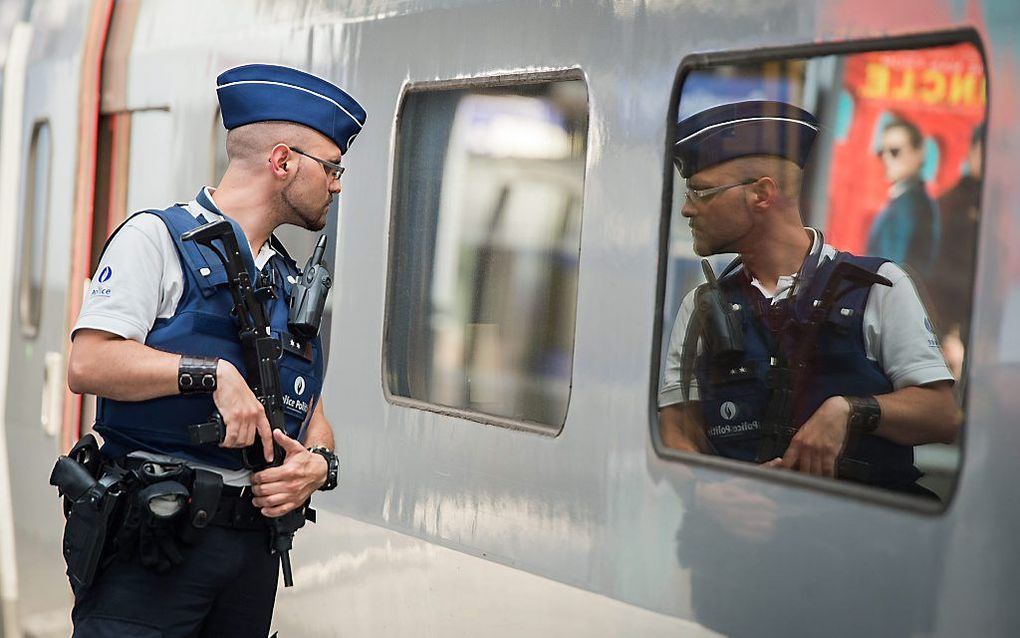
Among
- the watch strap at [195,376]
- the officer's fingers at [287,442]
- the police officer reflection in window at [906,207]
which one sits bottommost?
the officer's fingers at [287,442]

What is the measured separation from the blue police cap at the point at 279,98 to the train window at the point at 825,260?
714 mm

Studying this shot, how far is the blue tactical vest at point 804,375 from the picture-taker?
7.56 feet

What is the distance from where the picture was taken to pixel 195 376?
2.46 meters

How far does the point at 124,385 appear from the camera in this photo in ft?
8.03

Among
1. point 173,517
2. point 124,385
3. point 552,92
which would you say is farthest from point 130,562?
point 552,92

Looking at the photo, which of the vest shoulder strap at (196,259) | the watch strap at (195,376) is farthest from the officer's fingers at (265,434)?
the vest shoulder strap at (196,259)

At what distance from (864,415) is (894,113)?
20.1 inches

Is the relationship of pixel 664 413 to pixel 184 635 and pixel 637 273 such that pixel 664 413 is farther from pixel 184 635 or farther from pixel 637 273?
pixel 184 635

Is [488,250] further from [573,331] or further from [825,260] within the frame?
[825,260]

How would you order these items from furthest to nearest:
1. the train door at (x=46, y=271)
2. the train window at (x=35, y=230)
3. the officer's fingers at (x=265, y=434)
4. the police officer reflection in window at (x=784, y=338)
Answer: the train window at (x=35, y=230) < the train door at (x=46, y=271) < the officer's fingers at (x=265, y=434) < the police officer reflection in window at (x=784, y=338)

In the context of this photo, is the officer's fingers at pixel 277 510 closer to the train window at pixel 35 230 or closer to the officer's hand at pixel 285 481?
the officer's hand at pixel 285 481

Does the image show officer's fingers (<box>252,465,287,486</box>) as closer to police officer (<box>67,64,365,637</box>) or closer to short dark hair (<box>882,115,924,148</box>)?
police officer (<box>67,64,365,637</box>)

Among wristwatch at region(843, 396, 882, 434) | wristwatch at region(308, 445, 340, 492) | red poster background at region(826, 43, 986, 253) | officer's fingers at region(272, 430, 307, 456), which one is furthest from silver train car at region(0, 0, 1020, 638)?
officer's fingers at region(272, 430, 307, 456)

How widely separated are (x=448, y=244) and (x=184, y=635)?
1.13m
